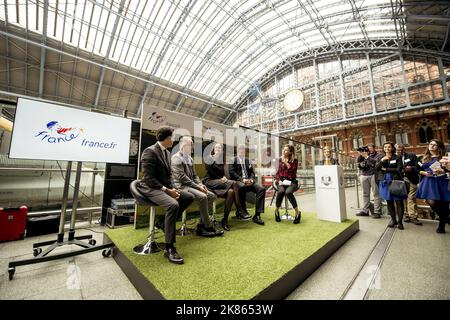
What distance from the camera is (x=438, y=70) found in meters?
11.5

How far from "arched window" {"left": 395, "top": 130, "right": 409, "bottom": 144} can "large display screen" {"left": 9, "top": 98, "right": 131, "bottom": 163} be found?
63.5 feet

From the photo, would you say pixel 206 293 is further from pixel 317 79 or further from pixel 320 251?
pixel 317 79

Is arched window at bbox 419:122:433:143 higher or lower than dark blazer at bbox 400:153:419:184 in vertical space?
higher

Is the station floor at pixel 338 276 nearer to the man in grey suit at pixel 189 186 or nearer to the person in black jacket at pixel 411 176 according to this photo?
the man in grey suit at pixel 189 186

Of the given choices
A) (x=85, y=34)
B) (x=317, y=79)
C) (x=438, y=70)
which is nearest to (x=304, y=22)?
(x=317, y=79)

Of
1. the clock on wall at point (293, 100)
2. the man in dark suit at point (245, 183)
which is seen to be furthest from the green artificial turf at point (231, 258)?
the clock on wall at point (293, 100)

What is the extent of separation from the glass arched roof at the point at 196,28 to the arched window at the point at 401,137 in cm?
703

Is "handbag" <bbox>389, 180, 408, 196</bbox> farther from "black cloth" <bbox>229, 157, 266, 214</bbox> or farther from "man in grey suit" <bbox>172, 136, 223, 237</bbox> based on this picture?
"man in grey suit" <bbox>172, 136, 223, 237</bbox>

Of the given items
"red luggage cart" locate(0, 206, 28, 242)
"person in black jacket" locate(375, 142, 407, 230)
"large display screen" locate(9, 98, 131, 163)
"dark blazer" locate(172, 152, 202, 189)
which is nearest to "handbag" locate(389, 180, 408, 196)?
"person in black jacket" locate(375, 142, 407, 230)

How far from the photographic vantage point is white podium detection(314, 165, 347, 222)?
2928 millimetres

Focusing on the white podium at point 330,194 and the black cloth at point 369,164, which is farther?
the black cloth at point 369,164

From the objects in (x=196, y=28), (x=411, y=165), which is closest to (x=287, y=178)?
(x=411, y=165)

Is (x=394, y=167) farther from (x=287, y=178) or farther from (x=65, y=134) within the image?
(x=65, y=134)

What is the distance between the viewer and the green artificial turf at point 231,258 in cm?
123
